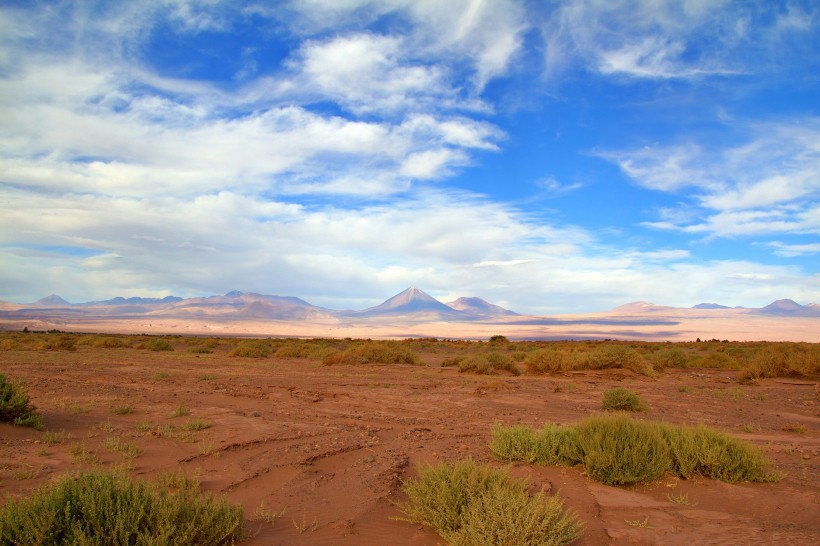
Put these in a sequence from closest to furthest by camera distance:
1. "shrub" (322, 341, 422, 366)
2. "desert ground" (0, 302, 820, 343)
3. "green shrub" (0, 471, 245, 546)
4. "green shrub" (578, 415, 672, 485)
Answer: "green shrub" (0, 471, 245, 546) → "green shrub" (578, 415, 672, 485) → "shrub" (322, 341, 422, 366) → "desert ground" (0, 302, 820, 343)

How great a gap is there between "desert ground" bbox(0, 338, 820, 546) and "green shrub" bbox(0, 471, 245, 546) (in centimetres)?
73

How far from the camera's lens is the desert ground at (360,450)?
6.11 m

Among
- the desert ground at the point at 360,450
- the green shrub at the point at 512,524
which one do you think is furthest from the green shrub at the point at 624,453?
the green shrub at the point at 512,524

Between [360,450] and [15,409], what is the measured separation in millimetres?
6378

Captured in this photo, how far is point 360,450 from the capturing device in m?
9.24

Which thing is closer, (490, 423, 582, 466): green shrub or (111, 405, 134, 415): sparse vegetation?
(490, 423, 582, 466): green shrub

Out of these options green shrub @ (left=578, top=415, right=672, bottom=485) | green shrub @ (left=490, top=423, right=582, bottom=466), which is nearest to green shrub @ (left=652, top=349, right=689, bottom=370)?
green shrub @ (left=490, top=423, right=582, bottom=466)

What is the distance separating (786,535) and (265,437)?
26.2 ft

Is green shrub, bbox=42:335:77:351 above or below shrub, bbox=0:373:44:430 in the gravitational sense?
below

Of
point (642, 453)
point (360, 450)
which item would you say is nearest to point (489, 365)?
point (360, 450)

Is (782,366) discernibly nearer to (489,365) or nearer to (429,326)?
(489,365)

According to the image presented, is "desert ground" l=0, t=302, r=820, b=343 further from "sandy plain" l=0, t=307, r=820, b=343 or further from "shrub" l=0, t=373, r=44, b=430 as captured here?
"shrub" l=0, t=373, r=44, b=430

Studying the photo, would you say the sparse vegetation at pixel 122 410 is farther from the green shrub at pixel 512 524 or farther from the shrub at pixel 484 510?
the green shrub at pixel 512 524

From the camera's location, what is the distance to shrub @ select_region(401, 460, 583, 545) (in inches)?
197
